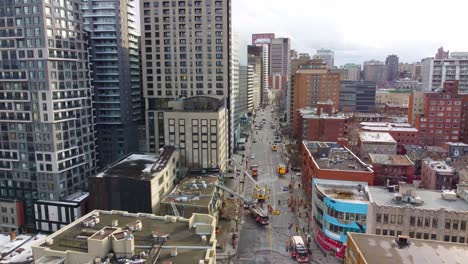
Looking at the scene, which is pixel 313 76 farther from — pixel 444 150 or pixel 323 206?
pixel 323 206

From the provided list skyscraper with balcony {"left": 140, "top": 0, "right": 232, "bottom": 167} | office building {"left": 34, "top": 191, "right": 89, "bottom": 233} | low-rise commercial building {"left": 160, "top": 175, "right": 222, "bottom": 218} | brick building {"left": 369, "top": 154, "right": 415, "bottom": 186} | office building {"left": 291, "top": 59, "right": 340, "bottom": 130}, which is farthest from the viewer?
office building {"left": 291, "top": 59, "right": 340, "bottom": 130}

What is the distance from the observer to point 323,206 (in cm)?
6334

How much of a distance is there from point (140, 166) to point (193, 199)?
1653cm

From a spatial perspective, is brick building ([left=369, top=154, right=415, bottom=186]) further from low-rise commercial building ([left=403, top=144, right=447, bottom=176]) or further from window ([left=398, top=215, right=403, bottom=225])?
window ([left=398, top=215, right=403, bottom=225])

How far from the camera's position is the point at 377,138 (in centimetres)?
11094

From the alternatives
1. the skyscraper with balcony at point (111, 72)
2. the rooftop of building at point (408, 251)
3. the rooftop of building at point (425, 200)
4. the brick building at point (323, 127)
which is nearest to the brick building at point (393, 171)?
the rooftop of building at point (425, 200)

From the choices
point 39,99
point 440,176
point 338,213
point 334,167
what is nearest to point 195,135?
point 334,167

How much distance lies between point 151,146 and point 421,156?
262 ft

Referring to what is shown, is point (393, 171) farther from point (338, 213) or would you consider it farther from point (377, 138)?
point (338, 213)

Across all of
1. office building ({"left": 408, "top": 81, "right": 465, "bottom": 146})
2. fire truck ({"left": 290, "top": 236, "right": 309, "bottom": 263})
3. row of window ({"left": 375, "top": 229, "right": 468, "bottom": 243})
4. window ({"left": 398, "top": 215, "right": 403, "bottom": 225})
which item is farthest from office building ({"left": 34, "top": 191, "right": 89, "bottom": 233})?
office building ({"left": 408, "top": 81, "right": 465, "bottom": 146})

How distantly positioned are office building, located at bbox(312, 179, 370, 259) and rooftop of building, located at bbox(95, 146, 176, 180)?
32866 mm

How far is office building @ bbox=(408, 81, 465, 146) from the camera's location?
404 feet

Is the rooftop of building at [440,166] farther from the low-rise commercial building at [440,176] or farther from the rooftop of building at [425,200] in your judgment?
the rooftop of building at [425,200]

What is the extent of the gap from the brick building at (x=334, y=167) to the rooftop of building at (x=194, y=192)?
72.6 ft
